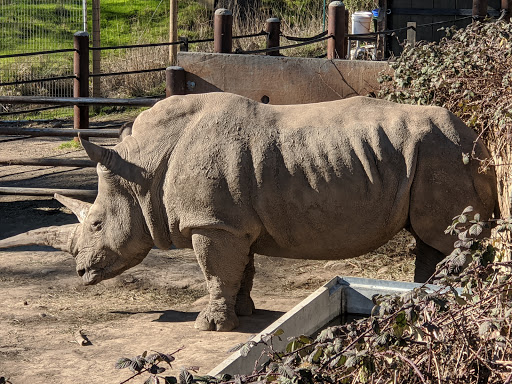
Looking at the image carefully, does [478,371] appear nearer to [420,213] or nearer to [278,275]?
[420,213]

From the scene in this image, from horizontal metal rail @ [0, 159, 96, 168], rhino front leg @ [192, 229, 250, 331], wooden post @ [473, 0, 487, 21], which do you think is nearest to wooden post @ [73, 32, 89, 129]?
horizontal metal rail @ [0, 159, 96, 168]

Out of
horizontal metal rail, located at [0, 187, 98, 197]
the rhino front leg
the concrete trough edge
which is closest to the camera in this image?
the concrete trough edge

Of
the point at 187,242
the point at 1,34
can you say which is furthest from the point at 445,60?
the point at 1,34

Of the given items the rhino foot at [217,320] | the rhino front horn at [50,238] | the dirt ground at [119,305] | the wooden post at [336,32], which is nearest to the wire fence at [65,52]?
the wooden post at [336,32]

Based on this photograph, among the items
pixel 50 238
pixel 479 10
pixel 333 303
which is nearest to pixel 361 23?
pixel 479 10

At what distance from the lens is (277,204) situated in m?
5.46

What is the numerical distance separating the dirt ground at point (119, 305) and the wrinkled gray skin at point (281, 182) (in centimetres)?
41

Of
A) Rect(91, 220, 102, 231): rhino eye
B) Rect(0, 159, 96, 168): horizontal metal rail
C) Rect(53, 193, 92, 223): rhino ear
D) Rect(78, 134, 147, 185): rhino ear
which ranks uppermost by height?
Rect(78, 134, 147, 185): rhino ear

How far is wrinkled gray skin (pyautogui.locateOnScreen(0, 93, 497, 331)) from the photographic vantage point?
536cm

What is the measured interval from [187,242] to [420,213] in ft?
4.86

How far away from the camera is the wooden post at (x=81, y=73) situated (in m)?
10.8

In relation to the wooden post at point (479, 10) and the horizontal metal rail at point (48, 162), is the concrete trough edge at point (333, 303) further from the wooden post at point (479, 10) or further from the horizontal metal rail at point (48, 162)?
the wooden post at point (479, 10)

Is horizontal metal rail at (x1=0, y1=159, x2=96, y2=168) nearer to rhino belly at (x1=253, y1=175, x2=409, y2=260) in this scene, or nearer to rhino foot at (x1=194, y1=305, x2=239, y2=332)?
rhino foot at (x1=194, y1=305, x2=239, y2=332)

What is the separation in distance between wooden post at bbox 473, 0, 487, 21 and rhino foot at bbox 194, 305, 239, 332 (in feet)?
16.3
